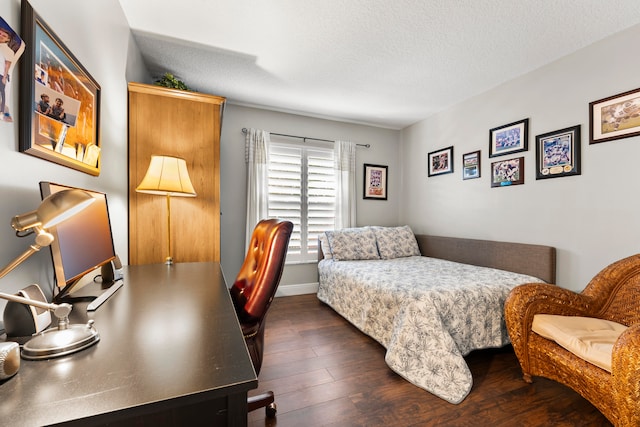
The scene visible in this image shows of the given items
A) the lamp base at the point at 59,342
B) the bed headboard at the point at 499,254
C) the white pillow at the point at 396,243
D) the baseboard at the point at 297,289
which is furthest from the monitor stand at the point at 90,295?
the bed headboard at the point at 499,254

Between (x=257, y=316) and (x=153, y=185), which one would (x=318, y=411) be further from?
(x=153, y=185)

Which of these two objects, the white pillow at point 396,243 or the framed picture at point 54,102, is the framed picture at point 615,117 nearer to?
the white pillow at point 396,243

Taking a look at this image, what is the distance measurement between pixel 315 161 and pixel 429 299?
2.49 metres

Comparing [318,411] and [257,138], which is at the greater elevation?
[257,138]

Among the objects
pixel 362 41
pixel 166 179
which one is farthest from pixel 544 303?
pixel 166 179

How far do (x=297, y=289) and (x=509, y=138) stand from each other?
9.99 ft

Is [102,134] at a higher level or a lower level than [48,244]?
higher

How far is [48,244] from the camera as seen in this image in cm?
61

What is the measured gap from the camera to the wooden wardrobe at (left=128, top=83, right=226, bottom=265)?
204 cm

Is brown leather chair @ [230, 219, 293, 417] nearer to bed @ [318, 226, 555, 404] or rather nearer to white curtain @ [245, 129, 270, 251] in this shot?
bed @ [318, 226, 555, 404]

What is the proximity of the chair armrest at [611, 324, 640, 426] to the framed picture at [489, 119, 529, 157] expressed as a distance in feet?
6.53

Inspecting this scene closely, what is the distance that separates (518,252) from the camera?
2652 mm

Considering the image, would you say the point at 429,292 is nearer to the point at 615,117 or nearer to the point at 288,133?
the point at 615,117

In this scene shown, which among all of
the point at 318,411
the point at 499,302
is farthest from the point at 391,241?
the point at 318,411
